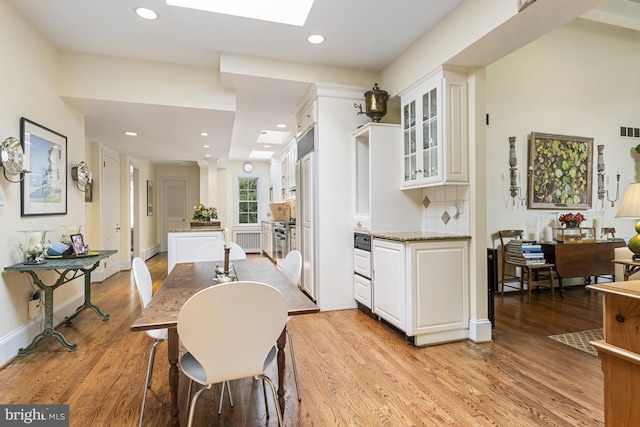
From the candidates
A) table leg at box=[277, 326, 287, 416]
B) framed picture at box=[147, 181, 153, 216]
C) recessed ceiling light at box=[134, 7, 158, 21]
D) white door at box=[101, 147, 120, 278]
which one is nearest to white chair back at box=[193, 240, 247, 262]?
table leg at box=[277, 326, 287, 416]

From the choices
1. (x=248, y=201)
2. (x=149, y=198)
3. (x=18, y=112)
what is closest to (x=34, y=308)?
(x=18, y=112)

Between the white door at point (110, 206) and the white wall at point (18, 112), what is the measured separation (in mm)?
2277

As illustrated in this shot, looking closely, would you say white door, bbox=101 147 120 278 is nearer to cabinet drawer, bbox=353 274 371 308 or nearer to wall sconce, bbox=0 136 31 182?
wall sconce, bbox=0 136 31 182

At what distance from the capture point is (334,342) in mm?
2750

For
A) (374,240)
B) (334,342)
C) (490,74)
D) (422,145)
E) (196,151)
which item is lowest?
(334,342)

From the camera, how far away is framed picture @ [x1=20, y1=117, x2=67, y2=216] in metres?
2.65

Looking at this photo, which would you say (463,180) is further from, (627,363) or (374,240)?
(627,363)

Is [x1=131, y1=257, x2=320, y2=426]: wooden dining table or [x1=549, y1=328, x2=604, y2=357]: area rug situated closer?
[x1=131, y1=257, x2=320, y2=426]: wooden dining table

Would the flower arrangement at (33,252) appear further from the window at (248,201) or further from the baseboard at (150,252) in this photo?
the window at (248,201)

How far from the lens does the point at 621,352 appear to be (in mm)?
1104

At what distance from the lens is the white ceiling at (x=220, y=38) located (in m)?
2.55

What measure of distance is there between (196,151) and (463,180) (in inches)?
197

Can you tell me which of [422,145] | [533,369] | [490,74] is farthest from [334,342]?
[490,74]

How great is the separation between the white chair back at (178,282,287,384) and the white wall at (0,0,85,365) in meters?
2.20
